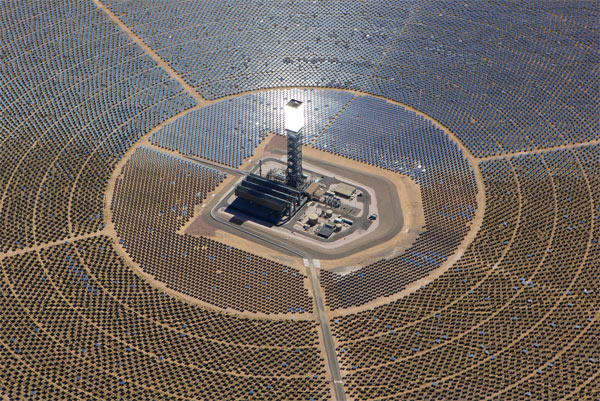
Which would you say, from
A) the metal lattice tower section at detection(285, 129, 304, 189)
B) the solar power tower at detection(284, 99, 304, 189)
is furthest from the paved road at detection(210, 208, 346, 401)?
the solar power tower at detection(284, 99, 304, 189)

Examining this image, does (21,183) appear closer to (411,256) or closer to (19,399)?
(19,399)

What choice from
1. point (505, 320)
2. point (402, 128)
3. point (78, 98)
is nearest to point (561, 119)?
point (402, 128)

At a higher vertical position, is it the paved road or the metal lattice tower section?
the metal lattice tower section

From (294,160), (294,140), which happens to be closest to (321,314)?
(294,160)

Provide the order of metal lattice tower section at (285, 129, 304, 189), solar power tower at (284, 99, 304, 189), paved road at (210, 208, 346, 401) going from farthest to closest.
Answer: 1. metal lattice tower section at (285, 129, 304, 189)
2. solar power tower at (284, 99, 304, 189)
3. paved road at (210, 208, 346, 401)

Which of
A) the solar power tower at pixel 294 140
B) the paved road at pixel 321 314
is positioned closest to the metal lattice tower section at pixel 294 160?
the solar power tower at pixel 294 140

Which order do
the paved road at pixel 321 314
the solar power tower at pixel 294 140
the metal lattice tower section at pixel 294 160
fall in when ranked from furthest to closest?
the metal lattice tower section at pixel 294 160 < the solar power tower at pixel 294 140 < the paved road at pixel 321 314

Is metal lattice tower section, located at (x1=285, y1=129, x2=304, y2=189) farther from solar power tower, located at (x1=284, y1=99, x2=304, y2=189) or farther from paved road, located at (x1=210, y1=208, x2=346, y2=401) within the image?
paved road, located at (x1=210, y1=208, x2=346, y2=401)

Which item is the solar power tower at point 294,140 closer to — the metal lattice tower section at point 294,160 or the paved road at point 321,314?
the metal lattice tower section at point 294,160

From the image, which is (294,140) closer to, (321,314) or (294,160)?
(294,160)

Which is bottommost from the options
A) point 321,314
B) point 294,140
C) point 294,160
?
point 321,314
